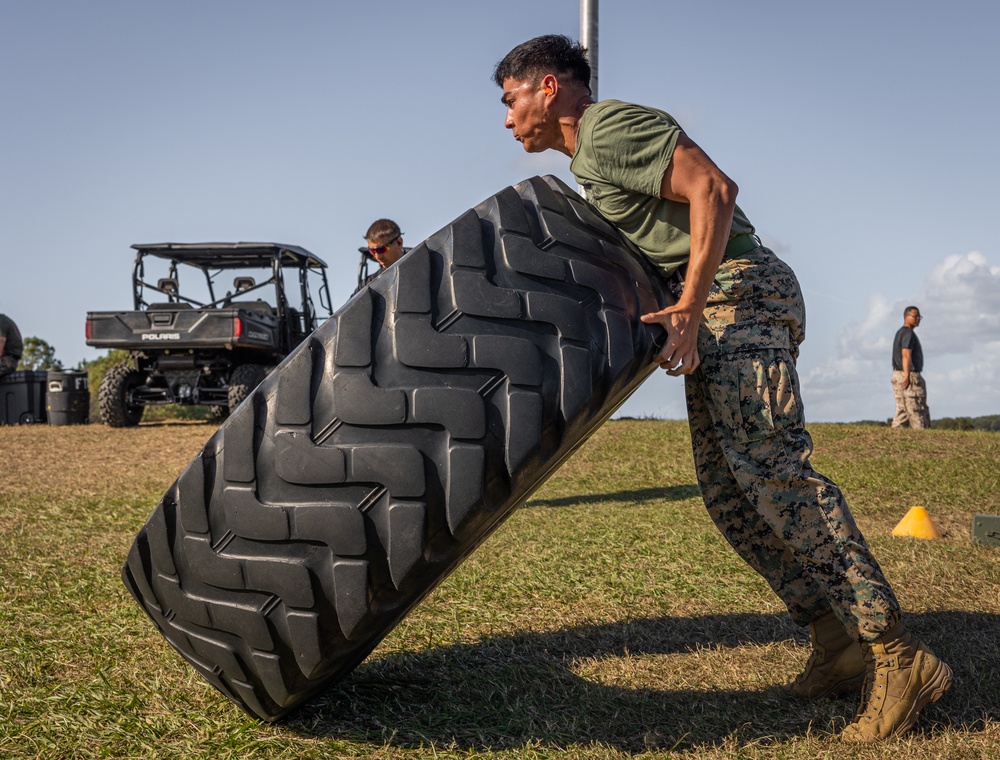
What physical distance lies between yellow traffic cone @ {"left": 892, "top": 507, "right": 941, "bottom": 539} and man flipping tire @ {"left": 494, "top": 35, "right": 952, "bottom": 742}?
3.32 metres

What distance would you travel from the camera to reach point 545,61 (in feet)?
9.00

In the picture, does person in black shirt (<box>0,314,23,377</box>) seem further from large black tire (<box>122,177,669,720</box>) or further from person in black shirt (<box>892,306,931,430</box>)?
large black tire (<box>122,177,669,720</box>)

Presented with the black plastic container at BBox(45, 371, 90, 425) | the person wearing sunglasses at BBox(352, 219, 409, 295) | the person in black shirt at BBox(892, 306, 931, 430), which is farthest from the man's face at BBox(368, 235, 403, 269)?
the black plastic container at BBox(45, 371, 90, 425)

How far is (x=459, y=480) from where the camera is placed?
2076 millimetres

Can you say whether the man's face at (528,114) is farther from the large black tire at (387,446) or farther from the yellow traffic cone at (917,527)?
the yellow traffic cone at (917,527)

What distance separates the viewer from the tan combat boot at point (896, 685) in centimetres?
247

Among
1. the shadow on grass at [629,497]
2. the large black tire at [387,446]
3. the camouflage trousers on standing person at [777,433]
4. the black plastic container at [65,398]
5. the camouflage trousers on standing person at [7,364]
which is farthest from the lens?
the camouflage trousers on standing person at [7,364]

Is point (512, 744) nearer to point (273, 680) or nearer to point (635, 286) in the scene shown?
point (273, 680)

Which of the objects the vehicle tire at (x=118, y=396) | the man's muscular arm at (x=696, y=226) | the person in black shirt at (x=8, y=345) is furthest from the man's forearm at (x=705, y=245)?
the person in black shirt at (x=8, y=345)

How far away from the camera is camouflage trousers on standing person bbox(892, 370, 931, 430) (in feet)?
43.5

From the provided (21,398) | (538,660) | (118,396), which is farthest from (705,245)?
(21,398)

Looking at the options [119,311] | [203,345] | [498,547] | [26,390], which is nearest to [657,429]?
[498,547]

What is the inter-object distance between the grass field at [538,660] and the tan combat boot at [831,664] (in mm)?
75

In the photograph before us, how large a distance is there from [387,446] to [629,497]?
18.4 ft
